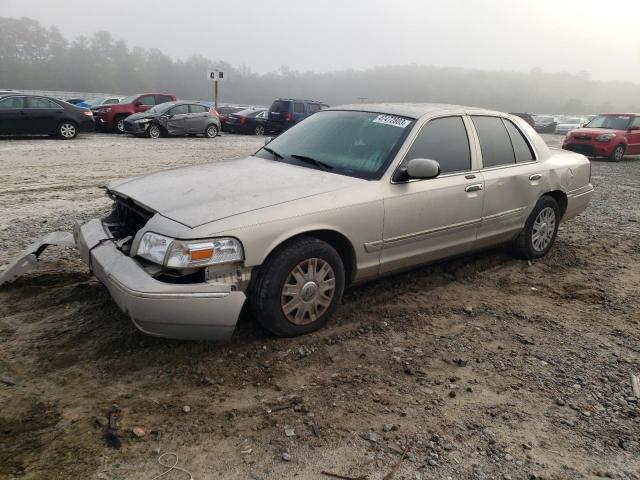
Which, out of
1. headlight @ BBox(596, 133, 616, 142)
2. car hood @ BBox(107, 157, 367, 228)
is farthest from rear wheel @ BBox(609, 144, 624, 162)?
car hood @ BBox(107, 157, 367, 228)

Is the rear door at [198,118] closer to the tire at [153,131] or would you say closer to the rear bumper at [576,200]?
the tire at [153,131]

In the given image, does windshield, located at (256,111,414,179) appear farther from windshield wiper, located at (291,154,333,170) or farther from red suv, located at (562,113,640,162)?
red suv, located at (562,113,640,162)

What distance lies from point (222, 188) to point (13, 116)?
14116mm

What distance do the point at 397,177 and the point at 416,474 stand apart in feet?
6.92

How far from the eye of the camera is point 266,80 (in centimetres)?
13500

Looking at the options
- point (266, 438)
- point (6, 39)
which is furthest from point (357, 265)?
point (6, 39)

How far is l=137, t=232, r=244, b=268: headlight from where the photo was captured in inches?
117

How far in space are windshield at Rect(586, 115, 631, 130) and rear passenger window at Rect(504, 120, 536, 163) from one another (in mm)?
13467

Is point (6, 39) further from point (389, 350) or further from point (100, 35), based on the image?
point (389, 350)

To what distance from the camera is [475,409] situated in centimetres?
287

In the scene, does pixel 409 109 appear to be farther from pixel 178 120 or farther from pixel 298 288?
pixel 178 120

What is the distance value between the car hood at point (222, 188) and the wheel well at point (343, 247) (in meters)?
0.28

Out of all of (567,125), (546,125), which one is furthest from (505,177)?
(546,125)

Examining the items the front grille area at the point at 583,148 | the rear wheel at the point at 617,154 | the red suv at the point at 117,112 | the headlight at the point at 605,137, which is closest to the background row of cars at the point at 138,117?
the red suv at the point at 117,112
